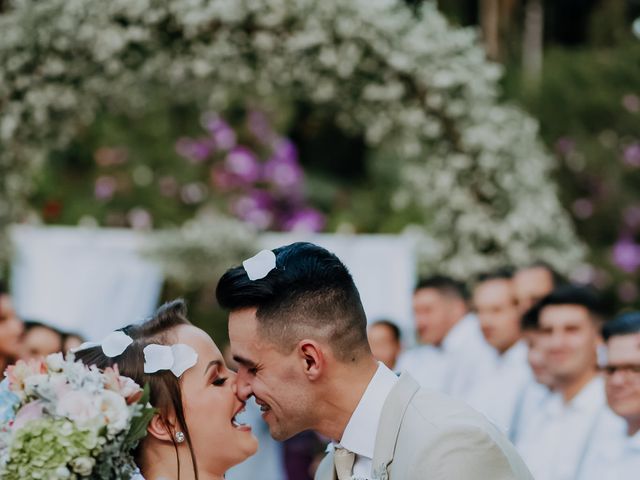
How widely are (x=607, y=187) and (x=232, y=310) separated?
13185 mm

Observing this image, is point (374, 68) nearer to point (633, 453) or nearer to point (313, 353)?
point (633, 453)

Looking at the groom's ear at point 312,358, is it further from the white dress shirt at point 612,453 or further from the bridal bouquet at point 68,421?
the white dress shirt at point 612,453

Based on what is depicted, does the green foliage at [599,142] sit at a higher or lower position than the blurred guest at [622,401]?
lower

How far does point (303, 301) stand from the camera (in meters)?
3.23

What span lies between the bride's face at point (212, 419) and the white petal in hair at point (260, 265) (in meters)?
0.52

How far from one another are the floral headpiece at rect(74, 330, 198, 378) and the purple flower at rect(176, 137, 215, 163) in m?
12.5

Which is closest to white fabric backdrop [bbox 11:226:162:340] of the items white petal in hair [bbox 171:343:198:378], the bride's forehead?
the bride's forehead

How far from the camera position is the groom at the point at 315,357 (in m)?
3.22

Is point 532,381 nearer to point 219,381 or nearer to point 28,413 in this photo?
point 219,381

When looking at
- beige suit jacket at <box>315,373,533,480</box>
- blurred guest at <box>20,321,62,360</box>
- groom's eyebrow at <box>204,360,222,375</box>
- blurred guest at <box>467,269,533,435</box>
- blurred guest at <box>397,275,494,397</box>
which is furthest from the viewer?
blurred guest at <box>397,275,494,397</box>

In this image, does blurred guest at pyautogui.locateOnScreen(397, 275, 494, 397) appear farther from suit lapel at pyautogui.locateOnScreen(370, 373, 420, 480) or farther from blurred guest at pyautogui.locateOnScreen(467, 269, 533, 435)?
suit lapel at pyautogui.locateOnScreen(370, 373, 420, 480)

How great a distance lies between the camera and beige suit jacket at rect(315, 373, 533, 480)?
288 centimetres

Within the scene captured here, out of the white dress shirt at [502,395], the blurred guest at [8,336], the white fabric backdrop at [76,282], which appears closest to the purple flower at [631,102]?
the white fabric backdrop at [76,282]

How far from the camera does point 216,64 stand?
8453 mm
